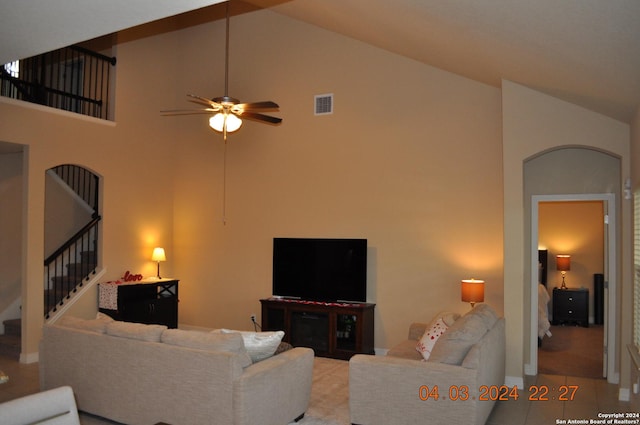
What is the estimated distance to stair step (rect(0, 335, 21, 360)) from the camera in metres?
6.82

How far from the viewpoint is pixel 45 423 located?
2.43m

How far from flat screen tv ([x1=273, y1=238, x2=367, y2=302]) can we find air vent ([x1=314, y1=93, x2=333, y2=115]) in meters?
1.88

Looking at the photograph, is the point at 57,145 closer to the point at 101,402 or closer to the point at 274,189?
the point at 274,189

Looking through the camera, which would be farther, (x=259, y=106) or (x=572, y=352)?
(x=572, y=352)

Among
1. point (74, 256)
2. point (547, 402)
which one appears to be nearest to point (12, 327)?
point (74, 256)

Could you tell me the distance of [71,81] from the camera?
7.54 m

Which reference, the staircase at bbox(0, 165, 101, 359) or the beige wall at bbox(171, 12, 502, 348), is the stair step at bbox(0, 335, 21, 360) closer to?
the staircase at bbox(0, 165, 101, 359)

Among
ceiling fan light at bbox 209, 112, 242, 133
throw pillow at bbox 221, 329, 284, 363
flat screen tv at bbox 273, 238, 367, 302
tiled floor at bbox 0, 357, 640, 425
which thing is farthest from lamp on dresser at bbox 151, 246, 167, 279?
throw pillow at bbox 221, 329, 284, 363

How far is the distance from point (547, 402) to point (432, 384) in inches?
74.8

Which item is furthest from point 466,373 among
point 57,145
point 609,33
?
point 57,145

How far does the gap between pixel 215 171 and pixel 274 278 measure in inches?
84.0

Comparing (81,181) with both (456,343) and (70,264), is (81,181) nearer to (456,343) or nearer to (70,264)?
(70,264)

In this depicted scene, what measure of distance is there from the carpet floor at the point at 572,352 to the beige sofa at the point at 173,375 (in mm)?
3611

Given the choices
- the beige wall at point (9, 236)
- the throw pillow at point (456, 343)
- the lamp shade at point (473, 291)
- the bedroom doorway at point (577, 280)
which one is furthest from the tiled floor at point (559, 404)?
the beige wall at point (9, 236)
